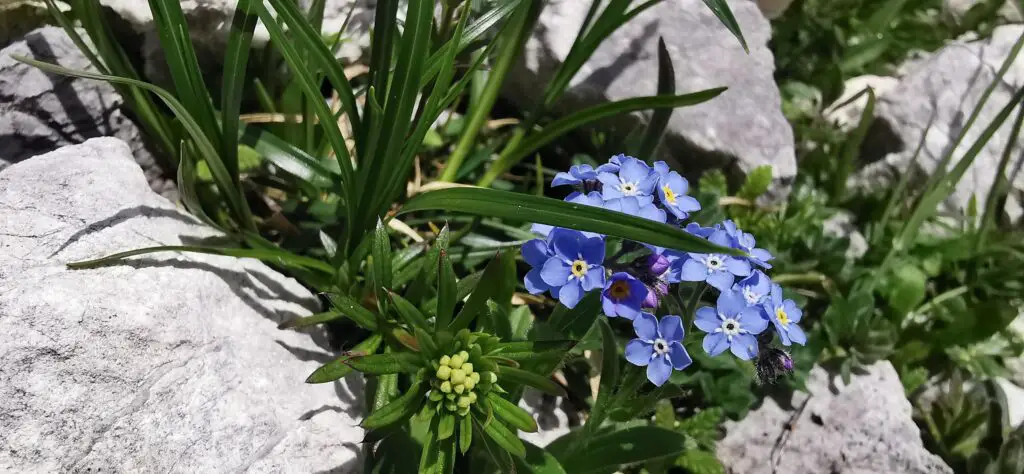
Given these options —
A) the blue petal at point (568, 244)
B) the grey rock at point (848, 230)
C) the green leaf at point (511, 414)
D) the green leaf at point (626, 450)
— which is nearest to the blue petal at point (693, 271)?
the blue petal at point (568, 244)

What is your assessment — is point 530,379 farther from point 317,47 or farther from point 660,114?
point 660,114

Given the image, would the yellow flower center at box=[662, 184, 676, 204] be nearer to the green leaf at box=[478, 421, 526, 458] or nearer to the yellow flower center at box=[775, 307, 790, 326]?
the yellow flower center at box=[775, 307, 790, 326]

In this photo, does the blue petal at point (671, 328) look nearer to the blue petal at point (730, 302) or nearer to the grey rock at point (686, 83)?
the blue petal at point (730, 302)

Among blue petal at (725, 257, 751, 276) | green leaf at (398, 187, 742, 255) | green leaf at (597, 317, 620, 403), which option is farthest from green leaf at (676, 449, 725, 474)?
green leaf at (398, 187, 742, 255)

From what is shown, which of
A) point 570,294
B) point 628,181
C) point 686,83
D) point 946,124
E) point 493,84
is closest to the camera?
point 570,294

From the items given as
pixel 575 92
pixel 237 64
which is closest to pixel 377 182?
pixel 237 64

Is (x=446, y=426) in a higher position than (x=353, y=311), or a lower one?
lower

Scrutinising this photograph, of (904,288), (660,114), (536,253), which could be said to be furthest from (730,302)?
(904,288)
